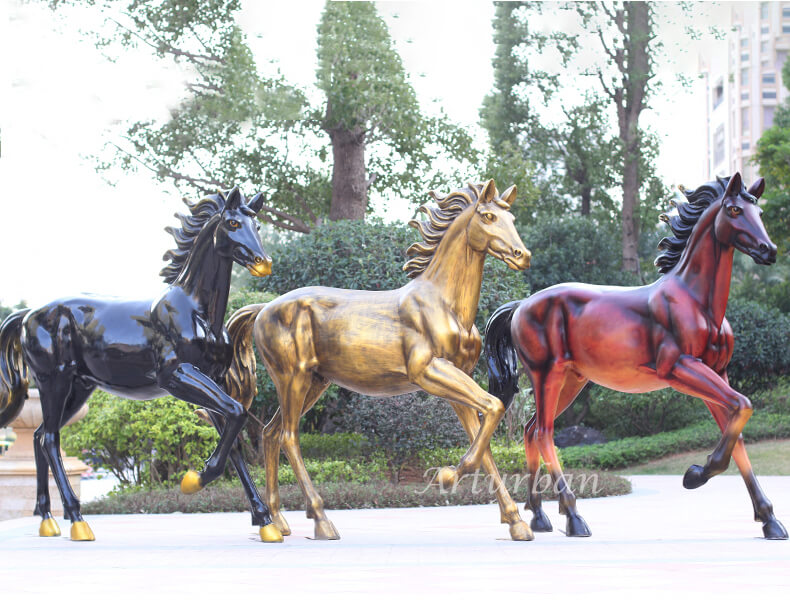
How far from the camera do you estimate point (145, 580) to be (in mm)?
4957

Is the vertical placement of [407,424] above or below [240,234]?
below

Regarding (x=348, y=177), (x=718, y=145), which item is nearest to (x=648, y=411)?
(x=348, y=177)

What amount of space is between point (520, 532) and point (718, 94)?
87253mm

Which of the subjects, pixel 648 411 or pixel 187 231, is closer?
pixel 187 231

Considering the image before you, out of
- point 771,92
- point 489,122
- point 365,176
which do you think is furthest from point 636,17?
point 771,92

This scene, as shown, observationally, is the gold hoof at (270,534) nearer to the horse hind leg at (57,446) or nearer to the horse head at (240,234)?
the horse hind leg at (57,446)

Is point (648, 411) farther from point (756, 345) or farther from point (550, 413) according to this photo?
point (550, 413)

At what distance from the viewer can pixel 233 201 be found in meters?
6.83

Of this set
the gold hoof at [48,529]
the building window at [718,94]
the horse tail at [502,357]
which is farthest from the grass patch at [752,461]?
the building window at [718,94]

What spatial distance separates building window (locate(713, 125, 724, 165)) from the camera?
8262 centimetres

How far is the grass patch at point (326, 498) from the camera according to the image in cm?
1005

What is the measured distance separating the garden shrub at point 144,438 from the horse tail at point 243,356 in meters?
4.07

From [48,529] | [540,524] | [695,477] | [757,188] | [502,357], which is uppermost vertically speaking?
[757,188]

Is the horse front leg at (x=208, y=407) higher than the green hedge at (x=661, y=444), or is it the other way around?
the horse front leg at (x=208, y=407)
